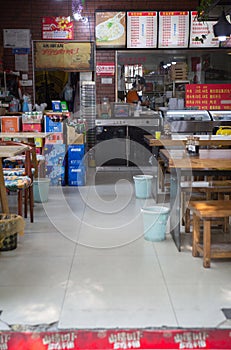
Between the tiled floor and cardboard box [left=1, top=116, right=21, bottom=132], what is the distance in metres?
2.33

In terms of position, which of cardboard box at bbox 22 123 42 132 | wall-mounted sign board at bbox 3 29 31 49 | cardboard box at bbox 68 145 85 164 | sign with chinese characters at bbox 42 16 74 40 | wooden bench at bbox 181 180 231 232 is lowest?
wooden bench at bbox 181 180 231 232

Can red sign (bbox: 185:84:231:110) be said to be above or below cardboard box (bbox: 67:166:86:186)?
above

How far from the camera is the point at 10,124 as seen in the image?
7.57 metres

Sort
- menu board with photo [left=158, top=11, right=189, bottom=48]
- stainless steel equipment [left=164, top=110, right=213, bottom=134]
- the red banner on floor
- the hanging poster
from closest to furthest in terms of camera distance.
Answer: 1. the red banner on floor
2. stainless steel equipment [left=164, top=110, right=213, bottom=134]
3. menu board with photo [left=158, top=11, right=189, bottom=48]
4. the hanging poster

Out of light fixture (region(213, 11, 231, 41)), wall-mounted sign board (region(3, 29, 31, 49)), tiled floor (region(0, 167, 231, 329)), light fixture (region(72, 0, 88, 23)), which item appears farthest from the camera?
wall-mounted sign board (region(3, 29, 31, 49))

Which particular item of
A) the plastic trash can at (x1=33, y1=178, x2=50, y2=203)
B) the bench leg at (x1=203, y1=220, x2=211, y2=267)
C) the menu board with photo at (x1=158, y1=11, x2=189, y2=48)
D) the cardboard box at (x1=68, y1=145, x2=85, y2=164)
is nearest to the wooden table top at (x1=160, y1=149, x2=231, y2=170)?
the bench leg at (x1=203, y1=220, x2=211, y2=267)

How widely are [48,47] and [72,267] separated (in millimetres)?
7123

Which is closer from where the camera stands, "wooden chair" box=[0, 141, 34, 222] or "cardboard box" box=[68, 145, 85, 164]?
"wooden chair" box=[0, 141, 34, 222]

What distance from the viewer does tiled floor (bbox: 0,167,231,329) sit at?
10.1ft

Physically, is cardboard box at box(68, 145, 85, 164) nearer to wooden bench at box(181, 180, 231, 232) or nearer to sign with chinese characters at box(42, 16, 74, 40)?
wooden bench at box(181, 180, 231, 232)

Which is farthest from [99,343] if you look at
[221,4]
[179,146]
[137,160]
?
[137,160]

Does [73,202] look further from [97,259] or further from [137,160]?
[137,160]

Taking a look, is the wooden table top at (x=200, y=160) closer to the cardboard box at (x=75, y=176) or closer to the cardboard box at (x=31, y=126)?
the cardboard box at (x=75, y=176)

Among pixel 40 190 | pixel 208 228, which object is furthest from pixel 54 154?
pixel 208 228
